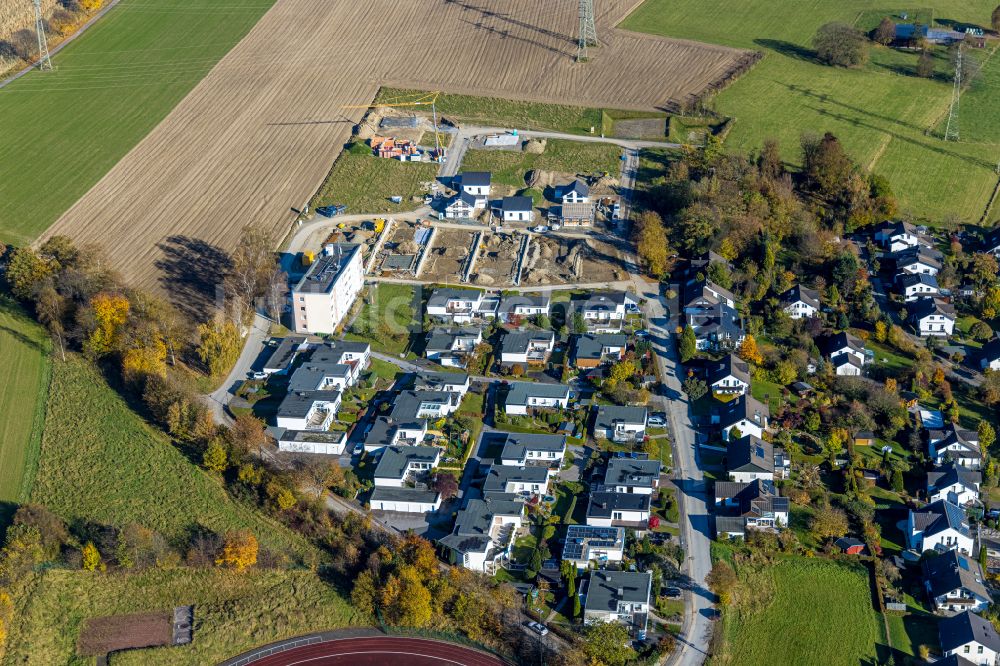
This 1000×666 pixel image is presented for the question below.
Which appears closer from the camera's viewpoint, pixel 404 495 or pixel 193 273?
pixel 404 495

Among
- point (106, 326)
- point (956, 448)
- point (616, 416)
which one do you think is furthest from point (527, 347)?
point (106, 326)

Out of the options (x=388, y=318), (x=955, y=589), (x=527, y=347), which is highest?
(x=388, y=318)

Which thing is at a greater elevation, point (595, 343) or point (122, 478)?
point (595, 343)

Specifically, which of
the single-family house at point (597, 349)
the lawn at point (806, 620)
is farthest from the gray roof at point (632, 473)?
the single-family house at point (597, 349)

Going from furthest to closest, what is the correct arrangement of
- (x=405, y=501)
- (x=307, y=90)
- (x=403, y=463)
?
(x=307, y=90) < (x=403, y=463) < (x=405, y=501)

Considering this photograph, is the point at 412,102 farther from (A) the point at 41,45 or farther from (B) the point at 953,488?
(B) the point at 953,488

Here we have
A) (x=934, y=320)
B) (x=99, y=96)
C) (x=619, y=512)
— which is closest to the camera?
(x=619, y=512)
